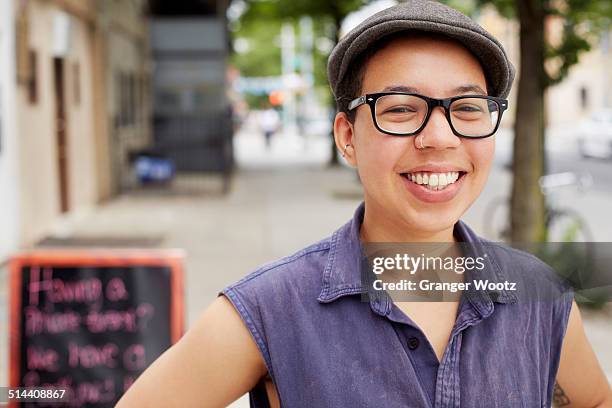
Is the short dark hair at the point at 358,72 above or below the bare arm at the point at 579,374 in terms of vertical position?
above

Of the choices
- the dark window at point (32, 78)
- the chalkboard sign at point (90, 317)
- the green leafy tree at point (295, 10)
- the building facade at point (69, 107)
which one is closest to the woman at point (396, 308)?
the chalkboard sign at point (90, 317)

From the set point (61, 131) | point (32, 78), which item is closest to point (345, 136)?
point (32, 78)

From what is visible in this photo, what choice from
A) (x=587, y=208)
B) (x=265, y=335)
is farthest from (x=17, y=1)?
(x=587, y=208)

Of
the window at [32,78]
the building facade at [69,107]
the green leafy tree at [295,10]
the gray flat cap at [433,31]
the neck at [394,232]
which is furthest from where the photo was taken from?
the green leafy tree at [295,10]

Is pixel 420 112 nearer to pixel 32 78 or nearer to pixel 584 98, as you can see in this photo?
pixel 32 78

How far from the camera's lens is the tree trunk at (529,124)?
6762mm

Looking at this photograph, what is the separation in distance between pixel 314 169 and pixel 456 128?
21.1 m

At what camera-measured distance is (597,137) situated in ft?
86.5

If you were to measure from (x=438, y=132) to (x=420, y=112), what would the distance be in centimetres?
4

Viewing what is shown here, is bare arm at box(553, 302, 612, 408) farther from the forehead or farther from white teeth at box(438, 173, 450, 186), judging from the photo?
the forehead

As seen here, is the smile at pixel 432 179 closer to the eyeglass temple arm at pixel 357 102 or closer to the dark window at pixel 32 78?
the eyeglass temple arm at pixel 357 102

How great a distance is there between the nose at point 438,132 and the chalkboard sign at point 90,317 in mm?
2394

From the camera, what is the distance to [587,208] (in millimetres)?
14242

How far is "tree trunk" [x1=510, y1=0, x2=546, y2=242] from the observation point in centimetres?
676
